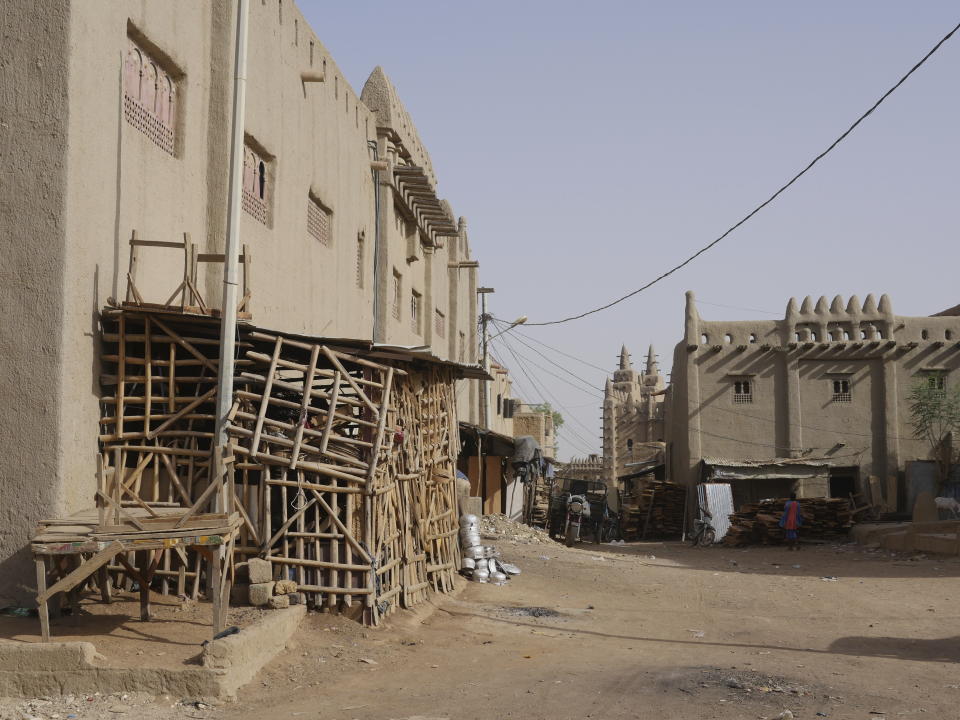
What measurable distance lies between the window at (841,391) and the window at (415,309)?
15.6m

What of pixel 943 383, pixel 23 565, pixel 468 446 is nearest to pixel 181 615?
pixel 23 565

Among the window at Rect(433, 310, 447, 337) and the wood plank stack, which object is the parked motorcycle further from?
the wood plank stack

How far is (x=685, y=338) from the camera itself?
34.4m

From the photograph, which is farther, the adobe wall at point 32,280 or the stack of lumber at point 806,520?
the stack of lumber at point 806,520

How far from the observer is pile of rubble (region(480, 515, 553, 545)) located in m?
22.0

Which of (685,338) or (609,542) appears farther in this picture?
(685,338)

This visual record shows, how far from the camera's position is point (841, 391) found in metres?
33.8

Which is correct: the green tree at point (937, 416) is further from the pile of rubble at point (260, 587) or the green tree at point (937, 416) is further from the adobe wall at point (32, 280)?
the adobe wall at point (32, 280)

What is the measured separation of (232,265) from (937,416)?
27661 mm

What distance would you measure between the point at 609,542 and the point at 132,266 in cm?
2323

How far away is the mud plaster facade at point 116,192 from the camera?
9.70 metres

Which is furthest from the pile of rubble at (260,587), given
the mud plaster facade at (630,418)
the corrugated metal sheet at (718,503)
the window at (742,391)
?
the mud plaster facade at (630,418)

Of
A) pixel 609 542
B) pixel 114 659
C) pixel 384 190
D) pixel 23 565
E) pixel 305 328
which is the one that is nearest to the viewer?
pixel 114 659

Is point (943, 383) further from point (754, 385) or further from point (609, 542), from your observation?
point (609, 542)
